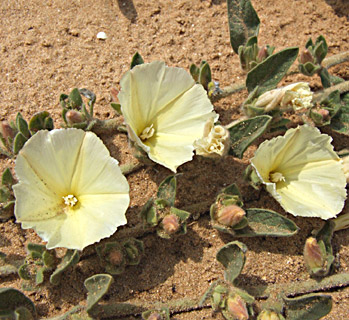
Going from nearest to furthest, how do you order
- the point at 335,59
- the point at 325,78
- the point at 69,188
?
the point at 69,188 < the point at 325,78 < the point at 335,59

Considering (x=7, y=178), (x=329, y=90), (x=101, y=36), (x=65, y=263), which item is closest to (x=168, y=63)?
(x=101, y=36)

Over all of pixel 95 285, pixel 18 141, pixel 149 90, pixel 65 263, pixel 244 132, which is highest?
pixel 149 90

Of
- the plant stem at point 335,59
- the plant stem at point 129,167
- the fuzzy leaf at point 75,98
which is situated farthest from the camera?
the plant stem at point 335,59

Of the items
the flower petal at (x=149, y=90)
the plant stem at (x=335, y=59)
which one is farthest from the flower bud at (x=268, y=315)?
the plant stem at (x=335, y=59)

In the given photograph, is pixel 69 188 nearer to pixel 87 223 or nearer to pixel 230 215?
pixel 87 223

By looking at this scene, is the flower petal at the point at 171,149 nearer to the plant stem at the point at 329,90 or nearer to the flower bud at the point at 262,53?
the flower bud at the point at 262,53
